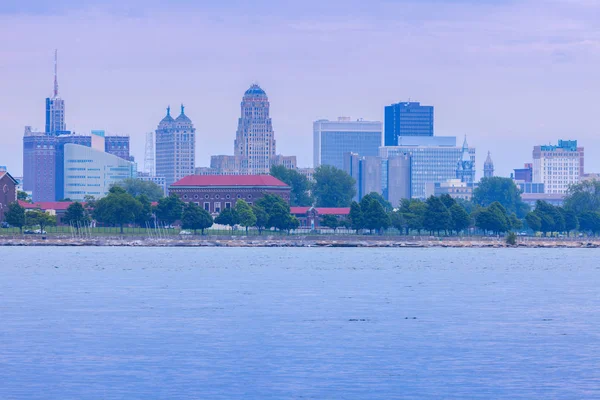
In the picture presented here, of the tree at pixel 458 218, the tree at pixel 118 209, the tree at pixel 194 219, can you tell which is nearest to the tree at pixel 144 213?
the tree at pixel 118 209

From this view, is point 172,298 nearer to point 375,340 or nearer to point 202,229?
point 375,340

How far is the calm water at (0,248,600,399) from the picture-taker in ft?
122

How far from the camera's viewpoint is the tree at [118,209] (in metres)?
185

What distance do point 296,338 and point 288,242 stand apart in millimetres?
132385

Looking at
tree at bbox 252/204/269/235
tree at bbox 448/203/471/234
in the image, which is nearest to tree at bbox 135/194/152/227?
tree at bbox 252/204/269/235

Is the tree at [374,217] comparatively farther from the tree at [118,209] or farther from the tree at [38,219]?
the tree at [38,219]

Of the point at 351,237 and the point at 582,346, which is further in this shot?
the point at 351,237

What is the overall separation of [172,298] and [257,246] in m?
110

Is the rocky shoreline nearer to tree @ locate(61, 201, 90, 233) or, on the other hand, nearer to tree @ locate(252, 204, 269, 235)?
tree @ locate(252, 204, 269, 235)

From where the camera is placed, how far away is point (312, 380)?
38156 millimetres

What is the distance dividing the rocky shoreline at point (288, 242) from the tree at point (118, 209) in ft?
36.3

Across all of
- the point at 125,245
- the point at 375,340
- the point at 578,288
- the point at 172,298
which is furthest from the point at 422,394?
the point at 125,245

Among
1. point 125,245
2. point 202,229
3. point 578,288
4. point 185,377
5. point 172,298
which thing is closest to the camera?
point 185,377

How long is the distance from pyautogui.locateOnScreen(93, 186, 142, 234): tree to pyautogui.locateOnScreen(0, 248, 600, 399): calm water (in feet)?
324
